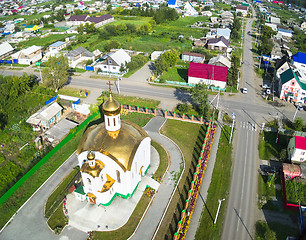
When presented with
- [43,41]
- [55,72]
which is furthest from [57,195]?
[43,41]

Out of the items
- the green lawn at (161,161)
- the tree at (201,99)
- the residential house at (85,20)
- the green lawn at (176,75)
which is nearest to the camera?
the green lawn at (161,161)

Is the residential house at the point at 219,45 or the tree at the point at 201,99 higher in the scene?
the tree at the point at 201,99

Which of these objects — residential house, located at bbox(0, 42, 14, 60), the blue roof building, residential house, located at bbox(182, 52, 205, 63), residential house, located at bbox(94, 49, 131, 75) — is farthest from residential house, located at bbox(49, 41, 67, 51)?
the blue roof building

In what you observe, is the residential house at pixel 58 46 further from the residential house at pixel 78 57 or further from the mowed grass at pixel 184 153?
the mowed grass at pixel 184 153

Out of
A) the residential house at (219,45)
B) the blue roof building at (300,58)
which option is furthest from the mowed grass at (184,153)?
the residential house at (219,45)

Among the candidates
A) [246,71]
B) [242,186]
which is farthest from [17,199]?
[246,71]

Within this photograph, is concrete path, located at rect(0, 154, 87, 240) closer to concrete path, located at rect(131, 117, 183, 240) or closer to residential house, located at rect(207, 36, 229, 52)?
concrete path, located at rect(131, 117, 183, 240)
